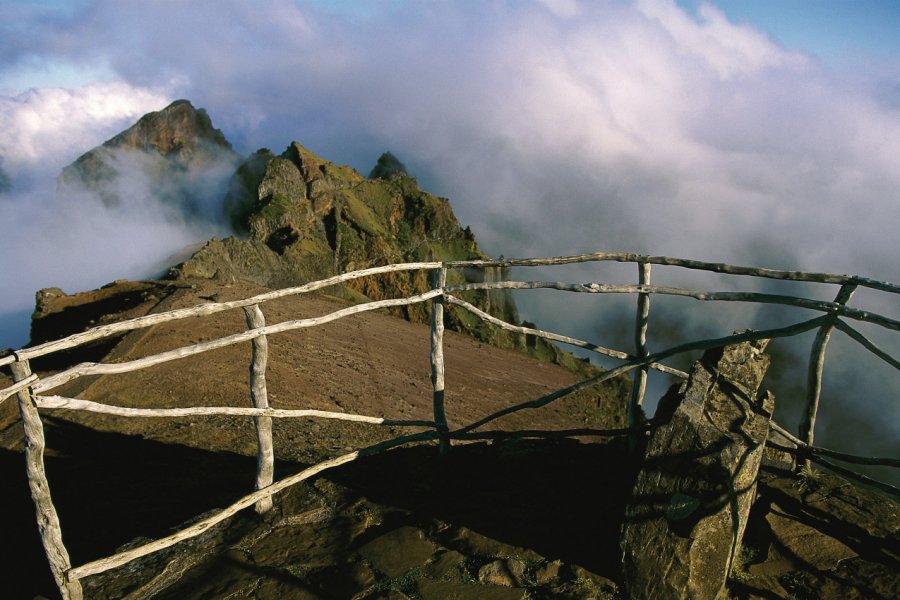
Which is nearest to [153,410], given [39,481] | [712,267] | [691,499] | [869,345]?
[39,481]

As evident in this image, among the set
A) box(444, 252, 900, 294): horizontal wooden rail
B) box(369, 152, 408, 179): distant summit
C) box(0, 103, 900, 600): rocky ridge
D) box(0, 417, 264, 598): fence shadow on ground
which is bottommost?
box(0, 417, 264, 598): fence shadow on ground

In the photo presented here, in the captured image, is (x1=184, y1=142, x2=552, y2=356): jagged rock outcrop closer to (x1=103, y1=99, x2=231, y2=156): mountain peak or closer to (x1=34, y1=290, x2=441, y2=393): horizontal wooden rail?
(x1=103, y1=99, x2=231, y2=156): mountain peak

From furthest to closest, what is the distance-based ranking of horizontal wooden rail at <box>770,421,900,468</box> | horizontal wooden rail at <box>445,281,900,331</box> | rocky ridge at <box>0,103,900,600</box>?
horizontal wooden rail at <box>770,421,900,468</box>, horizontal wooden rail at <box>445,281,900,331</box>, rocky ridge at <box>0,103,900,600</box>

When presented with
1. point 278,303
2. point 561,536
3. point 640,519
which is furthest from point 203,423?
point 278,303

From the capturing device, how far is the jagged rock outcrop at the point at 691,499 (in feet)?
9.06

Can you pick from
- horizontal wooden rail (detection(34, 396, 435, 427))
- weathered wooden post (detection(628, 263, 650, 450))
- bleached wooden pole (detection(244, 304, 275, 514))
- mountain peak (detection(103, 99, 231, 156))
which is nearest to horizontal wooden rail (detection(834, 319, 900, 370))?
weathered wooden post (detection(628, 263, 650, 450))

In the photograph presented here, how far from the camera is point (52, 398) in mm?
2568

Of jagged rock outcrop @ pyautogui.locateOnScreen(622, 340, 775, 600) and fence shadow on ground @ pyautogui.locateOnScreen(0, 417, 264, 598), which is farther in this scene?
fence shadow on ground @ pyautogui.locateOnScreen(0, 417, 264, 598)

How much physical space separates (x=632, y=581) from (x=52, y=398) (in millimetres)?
2724

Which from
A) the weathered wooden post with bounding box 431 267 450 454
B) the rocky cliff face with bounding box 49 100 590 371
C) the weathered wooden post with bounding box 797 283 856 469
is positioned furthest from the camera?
the rocky cliff face with bounding box 49 100 590 371

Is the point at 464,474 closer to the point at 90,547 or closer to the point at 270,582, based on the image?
the point at 270,582

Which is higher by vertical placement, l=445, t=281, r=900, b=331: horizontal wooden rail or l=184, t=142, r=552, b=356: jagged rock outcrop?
l=184, t=142, r=552, b=356: jagged rock outcrop

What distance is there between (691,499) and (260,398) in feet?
7.60

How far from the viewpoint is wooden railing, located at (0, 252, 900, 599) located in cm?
260
